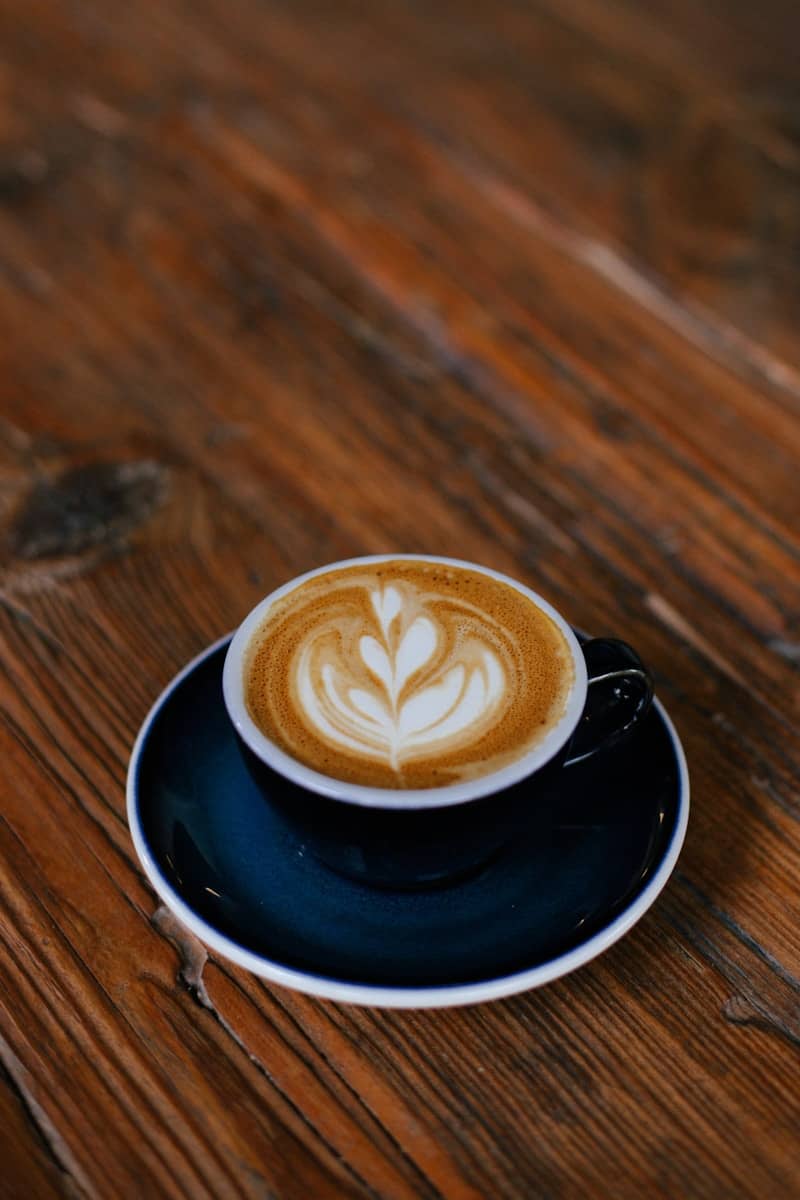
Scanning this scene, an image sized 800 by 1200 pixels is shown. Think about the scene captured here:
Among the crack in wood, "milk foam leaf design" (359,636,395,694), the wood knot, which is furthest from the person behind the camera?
Result: the wood knot

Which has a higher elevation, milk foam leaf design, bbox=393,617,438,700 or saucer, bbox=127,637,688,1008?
milk foam leaf design, bbox=393,617,438,700

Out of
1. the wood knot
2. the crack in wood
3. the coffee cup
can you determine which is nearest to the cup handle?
the coffee cup

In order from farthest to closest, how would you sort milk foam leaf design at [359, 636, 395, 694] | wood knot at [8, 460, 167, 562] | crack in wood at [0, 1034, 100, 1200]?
wood knot at [8, 460, 167, 562]
milk foam leaf design at [359, 636, 395, 694]
crack in wood at [0, 1034, 100, 1200]

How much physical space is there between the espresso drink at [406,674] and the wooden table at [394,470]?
4.8 inches

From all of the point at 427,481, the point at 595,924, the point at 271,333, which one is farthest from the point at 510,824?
the point at 271,333

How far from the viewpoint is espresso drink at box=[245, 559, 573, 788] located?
1.72ft

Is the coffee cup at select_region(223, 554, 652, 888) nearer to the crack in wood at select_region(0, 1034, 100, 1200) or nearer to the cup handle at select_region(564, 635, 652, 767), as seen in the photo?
the cup handle at select_region(564, 635, 652, 767)

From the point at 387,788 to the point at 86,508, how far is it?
1.39 feet

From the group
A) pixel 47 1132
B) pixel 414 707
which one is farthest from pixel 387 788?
pixel 47 1132

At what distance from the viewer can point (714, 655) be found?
75cm

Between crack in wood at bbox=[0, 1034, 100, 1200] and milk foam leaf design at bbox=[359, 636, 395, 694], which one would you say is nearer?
crack in wood at bbox=[0, 1034, 100, 1200]

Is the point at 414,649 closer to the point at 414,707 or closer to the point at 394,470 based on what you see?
the point at 414,707

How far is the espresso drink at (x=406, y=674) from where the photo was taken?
0.52 meters

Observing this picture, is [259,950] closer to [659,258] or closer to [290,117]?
[659,258]
